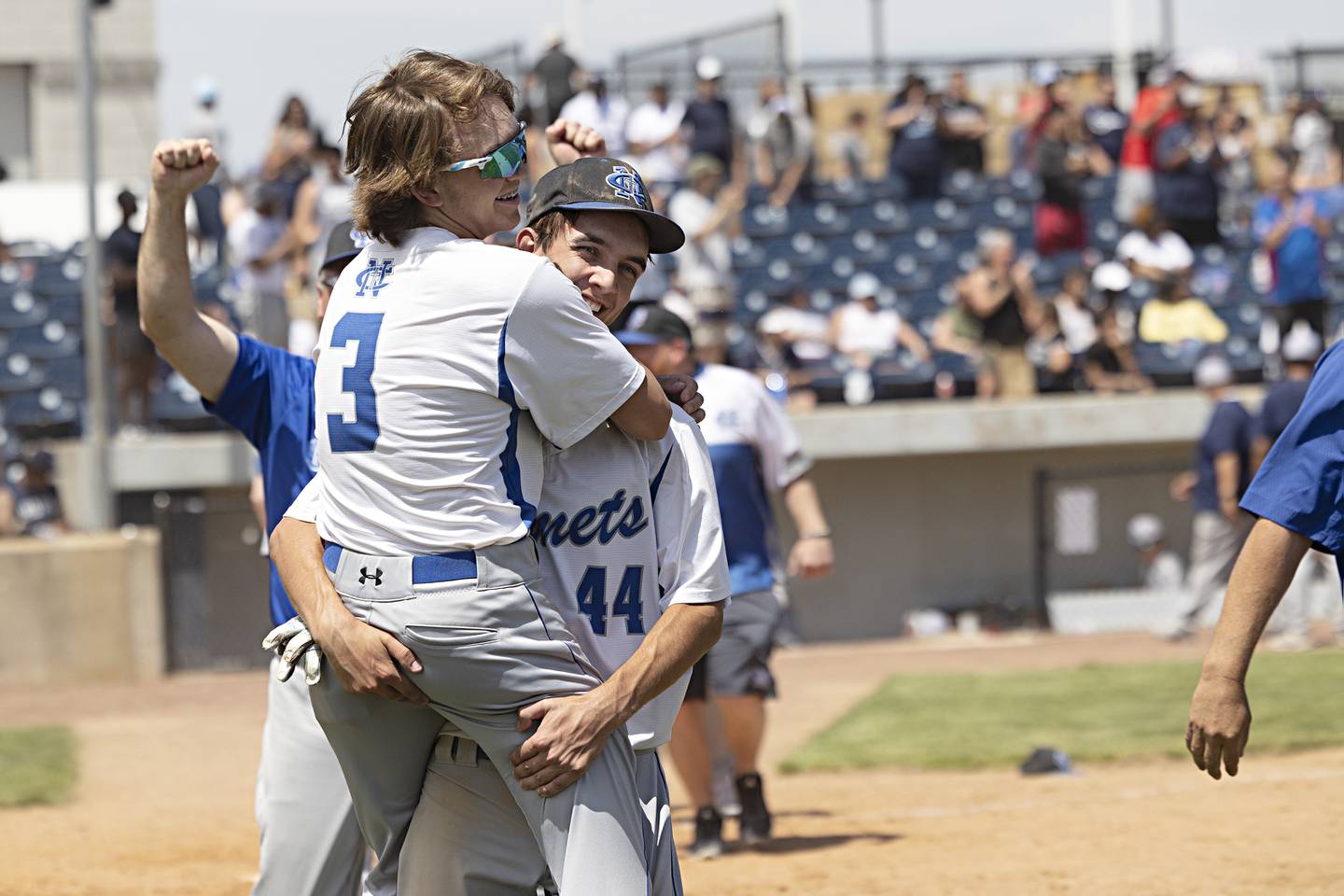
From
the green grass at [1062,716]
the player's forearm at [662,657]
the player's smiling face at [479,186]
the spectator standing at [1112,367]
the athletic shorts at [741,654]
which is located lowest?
the green grass at [1062,716]

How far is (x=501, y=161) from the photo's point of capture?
290 cm

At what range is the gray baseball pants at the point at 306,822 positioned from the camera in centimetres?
377

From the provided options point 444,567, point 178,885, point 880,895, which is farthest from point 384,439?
point 178,885

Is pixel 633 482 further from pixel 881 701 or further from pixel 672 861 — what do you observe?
pixel 881 701

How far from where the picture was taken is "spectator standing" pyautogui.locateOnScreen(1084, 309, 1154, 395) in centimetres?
1526

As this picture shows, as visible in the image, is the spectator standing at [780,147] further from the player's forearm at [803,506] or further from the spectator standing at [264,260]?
the player's forearm at [803,506]

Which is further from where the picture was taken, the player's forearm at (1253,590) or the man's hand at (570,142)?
the man's hand at (570,142)

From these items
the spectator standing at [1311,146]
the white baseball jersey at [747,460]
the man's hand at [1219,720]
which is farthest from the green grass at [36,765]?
the spectator standing at [1311,146]

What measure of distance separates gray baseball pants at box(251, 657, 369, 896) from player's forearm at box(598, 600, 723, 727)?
114 centimetres

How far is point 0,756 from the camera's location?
995 centimetres

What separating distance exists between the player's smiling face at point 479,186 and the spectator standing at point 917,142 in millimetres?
15765

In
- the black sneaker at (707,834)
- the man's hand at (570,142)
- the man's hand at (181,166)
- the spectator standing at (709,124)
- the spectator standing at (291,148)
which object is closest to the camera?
the man's hand at (181,166)

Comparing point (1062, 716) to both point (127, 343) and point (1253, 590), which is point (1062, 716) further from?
point (127, 343)

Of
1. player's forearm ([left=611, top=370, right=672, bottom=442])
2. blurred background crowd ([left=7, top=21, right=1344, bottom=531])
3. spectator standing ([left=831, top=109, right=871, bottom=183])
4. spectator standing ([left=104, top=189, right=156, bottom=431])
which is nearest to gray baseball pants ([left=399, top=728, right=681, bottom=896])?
player's forearm ([left=611, top=370, right=672, bottom=442])
